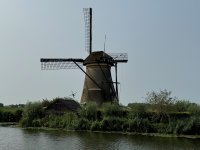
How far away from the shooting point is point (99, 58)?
49.8 metres

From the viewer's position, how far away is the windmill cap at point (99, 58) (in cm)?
4975

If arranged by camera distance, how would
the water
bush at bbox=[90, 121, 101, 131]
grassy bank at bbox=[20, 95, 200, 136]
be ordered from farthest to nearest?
bush at bbox=[90, 121, 101, 131] < grassy bank at bbox=[20, 95, 200, 136] < the water

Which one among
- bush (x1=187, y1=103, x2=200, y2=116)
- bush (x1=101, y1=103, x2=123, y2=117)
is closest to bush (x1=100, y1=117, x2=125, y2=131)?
bush (x1=101, y1=103, x2=123, y2=117)

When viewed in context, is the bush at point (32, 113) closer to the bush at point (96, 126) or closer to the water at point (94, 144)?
the bush at point (96, 126)

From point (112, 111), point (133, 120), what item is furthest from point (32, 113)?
point (133, 120)

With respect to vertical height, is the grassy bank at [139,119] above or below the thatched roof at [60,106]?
below

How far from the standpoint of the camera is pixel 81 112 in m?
44.0

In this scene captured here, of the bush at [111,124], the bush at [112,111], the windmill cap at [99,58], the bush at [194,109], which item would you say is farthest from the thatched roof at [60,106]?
the bush at [194,109]

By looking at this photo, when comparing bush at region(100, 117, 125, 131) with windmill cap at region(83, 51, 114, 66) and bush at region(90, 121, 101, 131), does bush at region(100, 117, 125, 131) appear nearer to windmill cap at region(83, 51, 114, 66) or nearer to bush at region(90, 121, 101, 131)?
bush at region(90, 121, 101, 131)

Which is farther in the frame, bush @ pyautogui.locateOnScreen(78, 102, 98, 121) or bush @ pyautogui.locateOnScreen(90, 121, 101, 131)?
bush @ pyautogui.locateOnScreen(78, 102, 98, 121)

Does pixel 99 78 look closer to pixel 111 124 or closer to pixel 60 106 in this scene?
pixel 60 106

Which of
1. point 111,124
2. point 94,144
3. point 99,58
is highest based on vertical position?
point 99,58

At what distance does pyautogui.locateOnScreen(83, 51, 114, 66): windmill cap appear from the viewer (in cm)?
4975

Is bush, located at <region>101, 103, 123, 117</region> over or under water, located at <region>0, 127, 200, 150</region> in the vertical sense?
over
